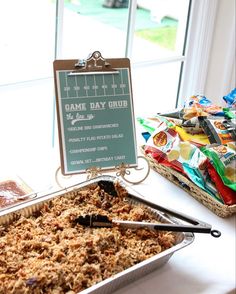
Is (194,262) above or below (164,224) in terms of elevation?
below

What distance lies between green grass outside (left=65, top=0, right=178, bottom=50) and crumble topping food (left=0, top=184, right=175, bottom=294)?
68cm

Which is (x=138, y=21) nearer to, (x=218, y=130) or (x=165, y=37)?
(x=165, y=37)

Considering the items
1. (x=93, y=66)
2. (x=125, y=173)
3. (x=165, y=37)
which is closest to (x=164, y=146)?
(x=125, y=173)

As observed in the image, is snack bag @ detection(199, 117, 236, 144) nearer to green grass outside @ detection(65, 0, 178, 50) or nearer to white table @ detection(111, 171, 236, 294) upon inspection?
white table @ detection(111, 171, 236, 294)

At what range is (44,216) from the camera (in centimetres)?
105

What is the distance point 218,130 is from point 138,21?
557 millimetres

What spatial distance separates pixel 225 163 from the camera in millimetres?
1217

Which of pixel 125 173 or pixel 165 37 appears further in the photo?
pixel 165 37

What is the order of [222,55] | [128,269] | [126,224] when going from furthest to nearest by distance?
[222,55] → [126,224] → [128,269]

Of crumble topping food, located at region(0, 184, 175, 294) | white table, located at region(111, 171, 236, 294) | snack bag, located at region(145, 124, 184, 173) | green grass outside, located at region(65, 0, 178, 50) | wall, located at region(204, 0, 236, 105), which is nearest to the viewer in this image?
crumble topping food, located at region(0, 184, 175, 294)

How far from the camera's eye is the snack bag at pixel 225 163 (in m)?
1.21

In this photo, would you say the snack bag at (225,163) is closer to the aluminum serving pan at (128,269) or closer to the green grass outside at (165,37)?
the aluminum serving pan at (128,269)

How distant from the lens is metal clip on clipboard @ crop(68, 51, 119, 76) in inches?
46.5

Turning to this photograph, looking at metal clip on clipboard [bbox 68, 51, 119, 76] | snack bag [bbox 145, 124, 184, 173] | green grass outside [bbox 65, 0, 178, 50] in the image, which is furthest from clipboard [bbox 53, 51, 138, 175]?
green grass outside [bbox 65, 0, 178, 50]
